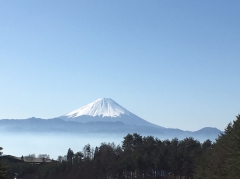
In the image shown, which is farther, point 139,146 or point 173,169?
point 139,146

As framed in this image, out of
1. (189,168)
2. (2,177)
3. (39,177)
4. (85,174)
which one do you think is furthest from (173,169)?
(2,177)

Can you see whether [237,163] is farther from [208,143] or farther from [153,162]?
[208,143]

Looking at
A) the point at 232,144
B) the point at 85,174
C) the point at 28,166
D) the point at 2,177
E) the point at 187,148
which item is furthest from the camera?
the point at 28,166

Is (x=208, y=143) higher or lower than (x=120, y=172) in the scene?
higher

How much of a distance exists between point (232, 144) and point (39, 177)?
37.3 meters

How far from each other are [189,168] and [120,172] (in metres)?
7.88

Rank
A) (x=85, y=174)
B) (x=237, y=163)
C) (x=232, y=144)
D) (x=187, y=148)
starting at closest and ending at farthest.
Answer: (x=237, y=163) < (x=232, y=144) < (x=85, y=174) < (x=187, y=148)

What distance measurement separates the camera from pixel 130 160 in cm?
5338

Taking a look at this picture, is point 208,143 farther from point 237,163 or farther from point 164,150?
point 237,163

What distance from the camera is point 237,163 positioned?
2258 cm

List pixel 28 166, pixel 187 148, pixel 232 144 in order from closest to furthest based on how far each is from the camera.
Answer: pixel 232 144, pixel 187 148, pixel 28 166

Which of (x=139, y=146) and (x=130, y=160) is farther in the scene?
(x=139, y=146)

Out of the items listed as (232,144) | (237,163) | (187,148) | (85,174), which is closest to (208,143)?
(187,148)

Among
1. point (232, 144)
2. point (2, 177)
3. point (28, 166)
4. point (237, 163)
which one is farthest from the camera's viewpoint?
point (28, 166)
